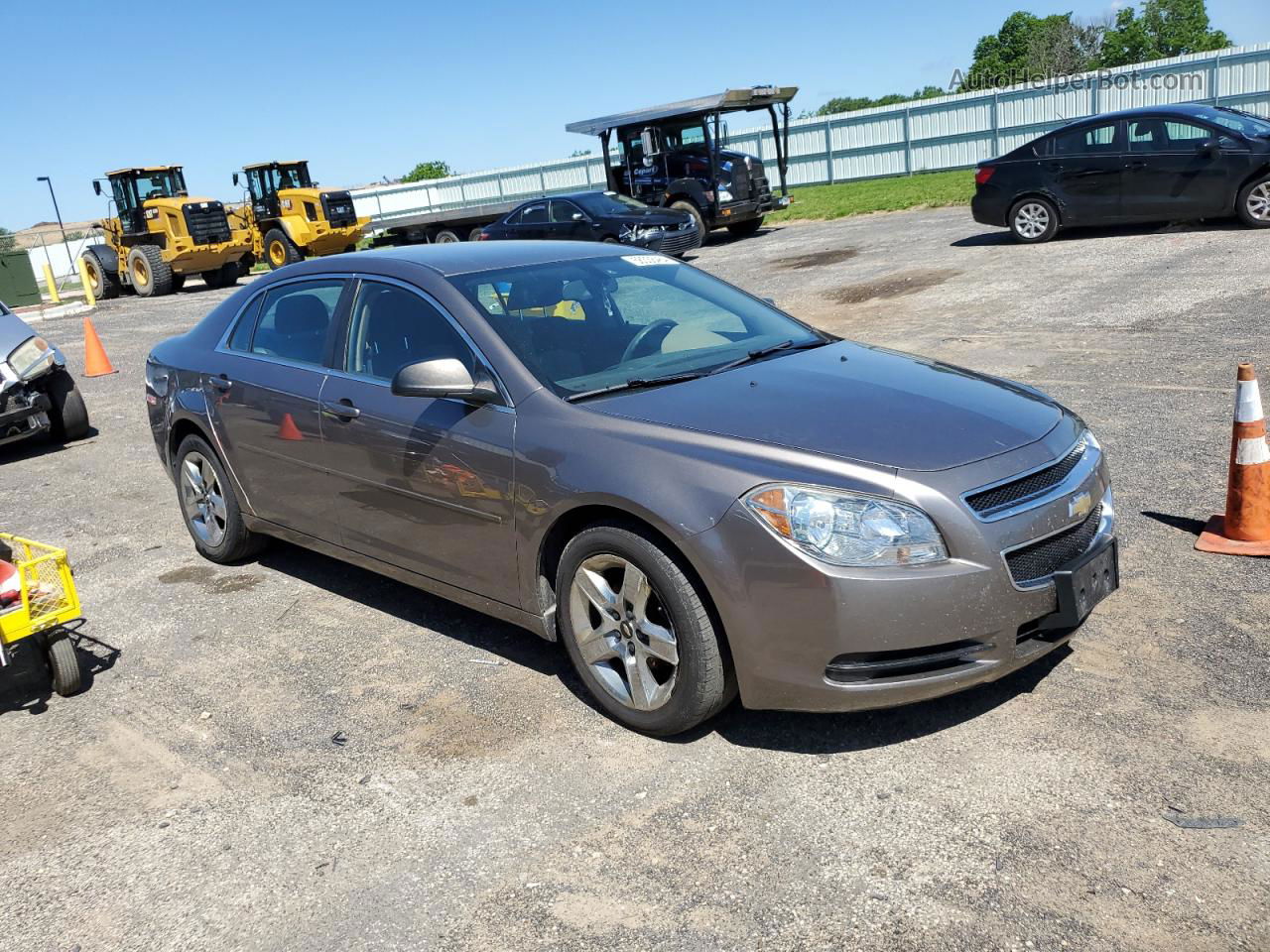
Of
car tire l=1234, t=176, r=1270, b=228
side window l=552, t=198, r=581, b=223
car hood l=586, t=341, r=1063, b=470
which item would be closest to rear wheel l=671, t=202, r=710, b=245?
side window l=552, t=198, r=581, b=223

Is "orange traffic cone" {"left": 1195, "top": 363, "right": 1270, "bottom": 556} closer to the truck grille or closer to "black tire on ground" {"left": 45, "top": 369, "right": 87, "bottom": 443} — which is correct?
"black tire on ground" {"left": 45, "top": 369, "right": 87, "bottom": 443}

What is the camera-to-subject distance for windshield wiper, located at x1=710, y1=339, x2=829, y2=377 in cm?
436

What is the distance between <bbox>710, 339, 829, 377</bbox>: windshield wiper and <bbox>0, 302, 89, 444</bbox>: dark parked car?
23.0ft

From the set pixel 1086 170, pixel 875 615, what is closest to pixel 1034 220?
pixel 1086 170

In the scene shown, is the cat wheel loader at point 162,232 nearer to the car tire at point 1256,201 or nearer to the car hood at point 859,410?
the car tire at point 1256,201

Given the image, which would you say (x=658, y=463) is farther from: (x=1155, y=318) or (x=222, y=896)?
(x=1155, y=318)

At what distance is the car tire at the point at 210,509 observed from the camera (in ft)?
19.2

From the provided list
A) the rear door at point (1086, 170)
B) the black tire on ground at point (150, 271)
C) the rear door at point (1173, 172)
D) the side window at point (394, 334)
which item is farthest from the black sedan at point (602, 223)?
the side window at point (394, 334)

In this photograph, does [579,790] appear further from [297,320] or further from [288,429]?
[297,320]

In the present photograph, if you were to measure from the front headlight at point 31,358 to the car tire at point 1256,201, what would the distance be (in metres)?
13.5

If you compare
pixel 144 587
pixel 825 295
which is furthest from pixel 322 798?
pixel 825 295

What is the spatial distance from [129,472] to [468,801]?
6219 mm

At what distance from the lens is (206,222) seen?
26641 mm

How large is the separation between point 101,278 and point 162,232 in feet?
9.60
